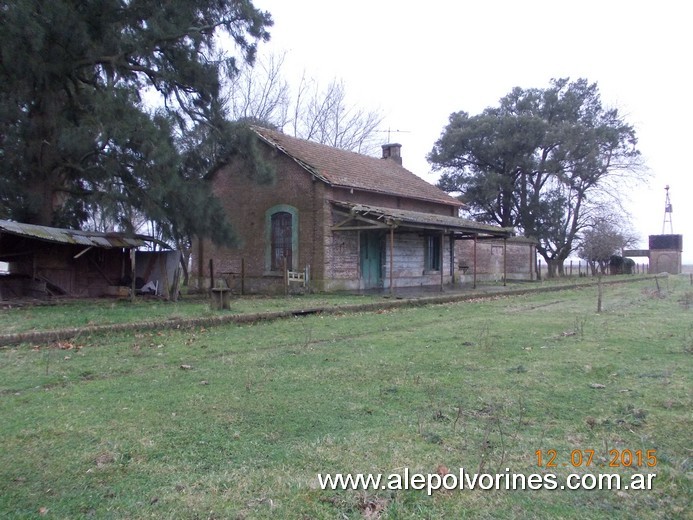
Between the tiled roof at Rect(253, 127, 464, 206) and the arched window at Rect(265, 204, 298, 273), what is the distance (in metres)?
1.98

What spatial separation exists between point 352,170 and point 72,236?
11358 mm

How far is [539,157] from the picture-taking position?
35688 millimetres

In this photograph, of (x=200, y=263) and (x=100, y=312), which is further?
(x=200, y=263)

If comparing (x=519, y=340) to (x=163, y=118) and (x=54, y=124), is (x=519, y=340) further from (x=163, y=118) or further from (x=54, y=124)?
(x=54, y=124)

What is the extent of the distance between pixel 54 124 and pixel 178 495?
1559cm

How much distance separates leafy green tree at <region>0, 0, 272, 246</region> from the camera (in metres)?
14.1

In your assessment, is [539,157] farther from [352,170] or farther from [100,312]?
[100,312]

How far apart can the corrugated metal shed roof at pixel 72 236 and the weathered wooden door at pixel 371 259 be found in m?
8.18

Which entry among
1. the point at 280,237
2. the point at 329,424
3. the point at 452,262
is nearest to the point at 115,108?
the point at 280,237
